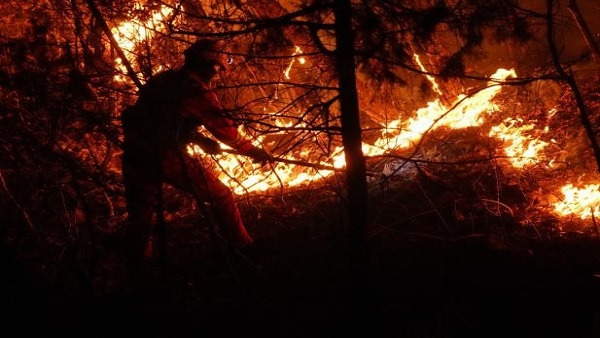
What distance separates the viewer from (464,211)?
17.5 ft

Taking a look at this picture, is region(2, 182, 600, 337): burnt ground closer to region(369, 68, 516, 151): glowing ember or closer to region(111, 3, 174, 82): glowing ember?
region(111, 3, 174, 82): glowing ember

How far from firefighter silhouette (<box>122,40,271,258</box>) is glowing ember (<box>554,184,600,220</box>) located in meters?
3.62

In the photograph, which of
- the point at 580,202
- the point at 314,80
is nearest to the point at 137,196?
the point at 314,80

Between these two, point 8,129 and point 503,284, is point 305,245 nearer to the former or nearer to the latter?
point 503,284

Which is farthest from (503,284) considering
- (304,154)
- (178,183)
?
(304,154)

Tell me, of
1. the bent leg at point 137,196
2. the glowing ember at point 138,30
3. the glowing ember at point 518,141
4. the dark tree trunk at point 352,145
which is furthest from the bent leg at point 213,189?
the glowing ember at point 518,141

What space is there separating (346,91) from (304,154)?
18.1 feet

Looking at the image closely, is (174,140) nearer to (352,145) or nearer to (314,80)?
(314,80)

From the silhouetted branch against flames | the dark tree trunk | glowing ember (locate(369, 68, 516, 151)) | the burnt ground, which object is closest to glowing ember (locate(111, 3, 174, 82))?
the silhouetted branch against flames

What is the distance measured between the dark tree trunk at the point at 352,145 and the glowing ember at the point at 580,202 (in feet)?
10.7

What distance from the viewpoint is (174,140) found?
4.35 meters

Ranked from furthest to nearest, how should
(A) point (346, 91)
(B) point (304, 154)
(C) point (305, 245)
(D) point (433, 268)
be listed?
(B) point (304, 154)
(C) point (305, 245)
(D) point (433, 268)
(A) point (346, 91)

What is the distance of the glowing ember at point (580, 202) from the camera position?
5.21m

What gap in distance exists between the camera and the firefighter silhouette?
171 inches
